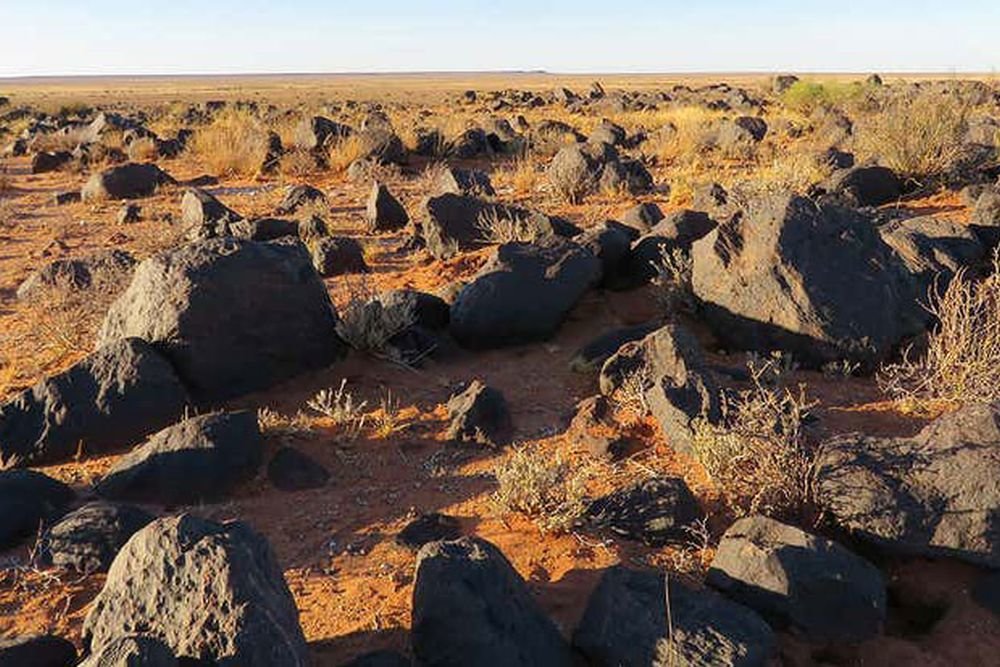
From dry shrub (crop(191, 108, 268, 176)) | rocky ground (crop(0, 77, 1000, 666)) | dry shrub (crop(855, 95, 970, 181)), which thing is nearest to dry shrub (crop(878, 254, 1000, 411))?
rocky ground (crop(0, 77, 1000, 666))

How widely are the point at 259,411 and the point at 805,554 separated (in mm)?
3577

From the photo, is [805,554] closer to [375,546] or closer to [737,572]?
[737,572]

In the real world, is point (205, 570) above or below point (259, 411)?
above

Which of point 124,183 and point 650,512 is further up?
point 124,183

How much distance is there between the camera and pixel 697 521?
4031 millimetres

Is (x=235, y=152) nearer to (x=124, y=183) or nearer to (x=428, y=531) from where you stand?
(x=124, y=183)

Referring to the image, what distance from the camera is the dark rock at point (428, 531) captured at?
13.6 ft

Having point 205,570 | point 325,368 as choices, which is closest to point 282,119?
point 325,368

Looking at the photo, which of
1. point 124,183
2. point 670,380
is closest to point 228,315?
point 670,380

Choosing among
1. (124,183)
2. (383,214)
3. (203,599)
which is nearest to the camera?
(203,599)

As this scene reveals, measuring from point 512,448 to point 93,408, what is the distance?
8.78 ft

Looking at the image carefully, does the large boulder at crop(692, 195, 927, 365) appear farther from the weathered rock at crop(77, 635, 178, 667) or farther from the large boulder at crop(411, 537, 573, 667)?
the weathered rock at crop(77, 635, 178, 667)

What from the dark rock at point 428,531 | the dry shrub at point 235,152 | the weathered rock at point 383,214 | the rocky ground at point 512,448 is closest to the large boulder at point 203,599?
the rocky ground at point 512,448

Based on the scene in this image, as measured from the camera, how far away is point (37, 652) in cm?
307
